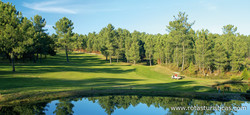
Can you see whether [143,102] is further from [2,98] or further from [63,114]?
[2,98]

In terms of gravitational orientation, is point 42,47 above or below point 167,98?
above

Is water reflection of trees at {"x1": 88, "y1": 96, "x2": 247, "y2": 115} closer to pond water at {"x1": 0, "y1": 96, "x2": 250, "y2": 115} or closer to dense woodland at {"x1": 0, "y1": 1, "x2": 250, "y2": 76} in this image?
pond water at {"x1": 0, "y1": 96, "x2": 250, "y2": 115}

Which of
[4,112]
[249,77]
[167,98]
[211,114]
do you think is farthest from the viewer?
[249,77]

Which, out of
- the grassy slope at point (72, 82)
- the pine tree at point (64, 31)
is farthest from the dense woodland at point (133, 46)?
the grassy slope at point (72, 82)

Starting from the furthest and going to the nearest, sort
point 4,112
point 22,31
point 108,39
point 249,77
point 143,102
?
point 108,39, point 249,77, point 22,31, point 143,102, point 4,112

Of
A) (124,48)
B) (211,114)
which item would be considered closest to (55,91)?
(211,114)

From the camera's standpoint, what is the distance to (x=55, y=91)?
26781 mm

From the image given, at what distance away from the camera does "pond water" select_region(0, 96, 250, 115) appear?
784 inches

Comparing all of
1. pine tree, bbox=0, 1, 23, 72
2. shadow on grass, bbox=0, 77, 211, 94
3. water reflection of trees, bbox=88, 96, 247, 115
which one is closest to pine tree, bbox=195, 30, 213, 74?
shadow on grass, bbox=0, 77, 211, 94

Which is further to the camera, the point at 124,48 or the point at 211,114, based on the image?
the point at 124,48

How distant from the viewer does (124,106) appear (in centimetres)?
2259

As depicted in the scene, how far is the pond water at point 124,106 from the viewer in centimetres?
1992

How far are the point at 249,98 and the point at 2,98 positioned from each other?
117 ft

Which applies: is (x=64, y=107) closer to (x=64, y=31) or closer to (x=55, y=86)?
(x=55, y=86)
